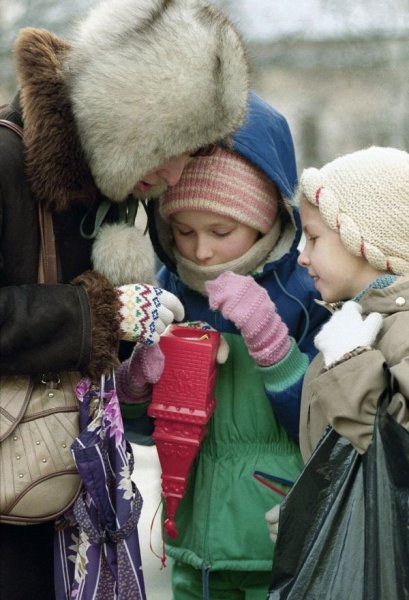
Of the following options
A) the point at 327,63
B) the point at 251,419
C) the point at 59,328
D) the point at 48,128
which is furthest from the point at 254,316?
the point at 327,63

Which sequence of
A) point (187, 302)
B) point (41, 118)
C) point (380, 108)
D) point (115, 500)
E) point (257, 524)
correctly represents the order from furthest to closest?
point (380, 108) < point (187, 302) < point (257, 524) < point (115, 500) < point (41, 118)

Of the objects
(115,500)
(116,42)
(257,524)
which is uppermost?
(116,42)

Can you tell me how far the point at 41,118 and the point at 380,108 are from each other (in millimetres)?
5126

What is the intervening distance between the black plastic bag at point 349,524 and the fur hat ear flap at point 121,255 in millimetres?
583

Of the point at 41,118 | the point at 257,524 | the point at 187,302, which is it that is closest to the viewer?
the point at 41,118

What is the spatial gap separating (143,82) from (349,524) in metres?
1.02

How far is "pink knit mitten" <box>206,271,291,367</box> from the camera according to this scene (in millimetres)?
2369

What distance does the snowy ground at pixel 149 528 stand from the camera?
3.80 meters

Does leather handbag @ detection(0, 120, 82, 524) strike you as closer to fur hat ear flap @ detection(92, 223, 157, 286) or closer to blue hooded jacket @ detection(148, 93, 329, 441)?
fur hat ear flap @ detection(92, 223, 157, 286)

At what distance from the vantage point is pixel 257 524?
247 cm

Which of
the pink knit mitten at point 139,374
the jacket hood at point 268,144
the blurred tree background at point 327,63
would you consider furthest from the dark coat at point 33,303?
the blurred tree background at point 327,63

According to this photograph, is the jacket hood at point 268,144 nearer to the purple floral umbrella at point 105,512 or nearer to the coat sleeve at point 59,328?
the coat sleeve at point 59,328

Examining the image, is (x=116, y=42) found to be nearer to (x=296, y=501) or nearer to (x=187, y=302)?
(x=187, y=302)

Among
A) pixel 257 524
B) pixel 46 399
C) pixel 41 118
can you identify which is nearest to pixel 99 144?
pixel 41 118
